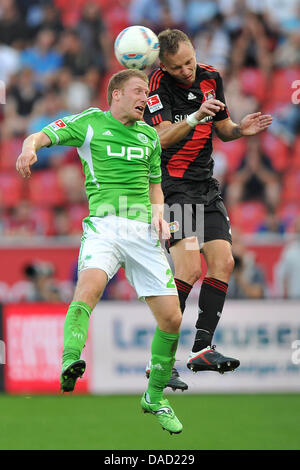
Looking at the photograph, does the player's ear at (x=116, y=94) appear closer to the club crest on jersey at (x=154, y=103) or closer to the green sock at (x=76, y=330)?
the club crest on jersey at (x=154, y=103)

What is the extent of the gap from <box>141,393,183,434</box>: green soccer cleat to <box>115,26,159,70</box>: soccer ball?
2678mm

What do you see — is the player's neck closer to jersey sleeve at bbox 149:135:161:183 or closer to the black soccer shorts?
jersey sleeve at bbox 149:135:161:183

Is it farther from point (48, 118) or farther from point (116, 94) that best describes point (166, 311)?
point (48, 118)

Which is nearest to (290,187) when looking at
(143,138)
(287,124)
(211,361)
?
(287,124)

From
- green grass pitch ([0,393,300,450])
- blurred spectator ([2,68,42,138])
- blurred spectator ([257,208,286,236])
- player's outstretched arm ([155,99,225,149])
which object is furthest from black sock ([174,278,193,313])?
blurred spectator ([2,68,42,138])

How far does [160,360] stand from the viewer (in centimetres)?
686

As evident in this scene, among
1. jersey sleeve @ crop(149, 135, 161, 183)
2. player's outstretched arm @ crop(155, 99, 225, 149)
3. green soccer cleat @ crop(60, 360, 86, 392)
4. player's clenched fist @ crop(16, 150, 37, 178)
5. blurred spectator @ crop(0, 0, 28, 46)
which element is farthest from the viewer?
blurred spectator @ crop(0, 0, 28, 46)

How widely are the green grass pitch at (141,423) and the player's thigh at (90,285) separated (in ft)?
11.8

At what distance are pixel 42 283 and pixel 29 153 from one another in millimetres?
7089

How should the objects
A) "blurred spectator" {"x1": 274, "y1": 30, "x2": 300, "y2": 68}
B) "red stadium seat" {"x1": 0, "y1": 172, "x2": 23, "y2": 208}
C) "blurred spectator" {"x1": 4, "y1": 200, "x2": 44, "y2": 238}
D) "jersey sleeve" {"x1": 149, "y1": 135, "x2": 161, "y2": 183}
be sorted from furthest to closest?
"blurred spectator" {"x1": 274, "y1": 30, "x2": 300, "y2": 68} < "red stadium seat" {"x1": 0, "y1": 172, "x2": 23, "y2": 208} < "blurred spectator" {"x1": 4, "y1": 200, "x2": 44, "y2": 238} < "jersey sleeve" {"x1": 149, "y1": 135, "x2": 161, "y2": 183}

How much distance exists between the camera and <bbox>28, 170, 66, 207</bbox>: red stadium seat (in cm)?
1411

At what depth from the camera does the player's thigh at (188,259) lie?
7.21m

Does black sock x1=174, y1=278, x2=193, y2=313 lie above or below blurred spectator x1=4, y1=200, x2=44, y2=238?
below
